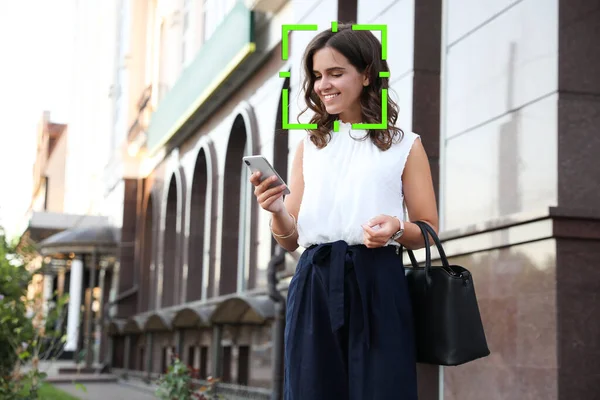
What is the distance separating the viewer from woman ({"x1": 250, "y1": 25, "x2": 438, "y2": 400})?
8.63 ft

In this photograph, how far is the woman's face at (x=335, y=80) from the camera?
2795 millimetres

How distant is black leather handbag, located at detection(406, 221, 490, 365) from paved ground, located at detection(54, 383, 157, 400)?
12.9 meters

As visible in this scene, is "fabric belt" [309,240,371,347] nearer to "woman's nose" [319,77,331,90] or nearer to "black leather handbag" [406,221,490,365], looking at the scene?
"black leather handbag" [406,221,490,365]

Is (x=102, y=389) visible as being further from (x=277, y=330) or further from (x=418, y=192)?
(x=418, y=192)

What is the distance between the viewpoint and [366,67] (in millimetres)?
2828

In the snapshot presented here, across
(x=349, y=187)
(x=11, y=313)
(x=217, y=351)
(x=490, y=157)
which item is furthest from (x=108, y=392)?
(x=349, y=187)

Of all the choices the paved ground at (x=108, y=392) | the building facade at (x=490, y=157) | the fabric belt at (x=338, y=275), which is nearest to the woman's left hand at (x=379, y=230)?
the fabric belt at (x=338, y=275)

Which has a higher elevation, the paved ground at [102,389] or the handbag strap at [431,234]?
the handbag strap at [431,234]

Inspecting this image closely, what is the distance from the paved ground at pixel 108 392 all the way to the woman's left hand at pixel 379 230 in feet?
42.8

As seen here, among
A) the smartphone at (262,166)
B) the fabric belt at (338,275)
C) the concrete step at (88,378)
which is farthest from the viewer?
the concrete step at (88,378)

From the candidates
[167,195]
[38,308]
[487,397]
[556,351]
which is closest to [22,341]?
[38,308]

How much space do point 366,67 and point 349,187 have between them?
35cm

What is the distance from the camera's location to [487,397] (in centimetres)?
589

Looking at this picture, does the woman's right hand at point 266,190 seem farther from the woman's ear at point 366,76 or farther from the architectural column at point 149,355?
the architectural column at point 149,355
